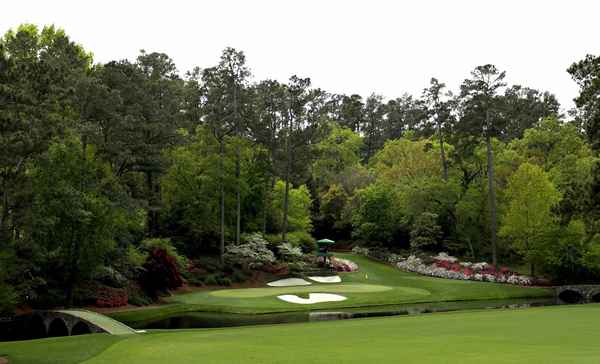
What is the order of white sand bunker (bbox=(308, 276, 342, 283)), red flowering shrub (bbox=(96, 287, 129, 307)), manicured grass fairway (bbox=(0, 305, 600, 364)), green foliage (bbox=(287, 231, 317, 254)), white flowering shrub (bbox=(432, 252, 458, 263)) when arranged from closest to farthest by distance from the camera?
manicured grass fairway (bbox=(0, 305, 600, 364))
red flowering shrub (bbox=(96, 287, 129, 307))
white sand bunker (bbox=(308, 276, 342, 283))
white flowering shrub (bbox=(432, 252, 458, 263))
green foliage (bbox=(287, 231, 317, 254))

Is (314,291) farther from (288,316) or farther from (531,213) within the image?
(531,213)

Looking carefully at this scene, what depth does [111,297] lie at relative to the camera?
31.9 m

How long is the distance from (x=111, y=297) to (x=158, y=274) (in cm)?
309

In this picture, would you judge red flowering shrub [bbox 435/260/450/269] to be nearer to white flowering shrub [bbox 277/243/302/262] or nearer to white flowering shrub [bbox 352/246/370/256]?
white flowering shrub [bbox 352/246/370/256]

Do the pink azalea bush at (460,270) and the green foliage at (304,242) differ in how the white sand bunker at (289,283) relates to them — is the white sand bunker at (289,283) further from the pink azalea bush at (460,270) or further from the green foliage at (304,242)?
the pink azalea bush at (460,270)

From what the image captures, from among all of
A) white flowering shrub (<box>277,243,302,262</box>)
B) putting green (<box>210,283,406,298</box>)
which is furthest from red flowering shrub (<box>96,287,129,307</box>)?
white flowering shrub (<box>277,243,302,262</box>)

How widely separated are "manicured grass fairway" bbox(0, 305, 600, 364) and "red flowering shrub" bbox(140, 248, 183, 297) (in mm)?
13388

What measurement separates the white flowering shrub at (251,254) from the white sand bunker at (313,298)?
12.8 meters

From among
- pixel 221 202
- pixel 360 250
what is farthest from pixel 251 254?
pixel 360 250

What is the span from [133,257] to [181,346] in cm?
1863

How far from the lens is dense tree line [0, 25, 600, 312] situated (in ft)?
76.8

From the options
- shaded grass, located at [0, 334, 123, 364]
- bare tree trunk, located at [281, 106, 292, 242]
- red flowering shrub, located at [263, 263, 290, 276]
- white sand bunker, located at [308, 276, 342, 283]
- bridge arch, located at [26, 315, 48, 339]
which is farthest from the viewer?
bare tree trunk, located at [281, 106, 292, 242]

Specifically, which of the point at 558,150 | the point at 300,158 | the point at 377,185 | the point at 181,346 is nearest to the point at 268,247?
the point at 300,158

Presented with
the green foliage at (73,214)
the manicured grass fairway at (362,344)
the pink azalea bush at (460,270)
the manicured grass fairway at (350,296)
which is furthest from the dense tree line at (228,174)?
the manicured grass fairway at (362,344)
